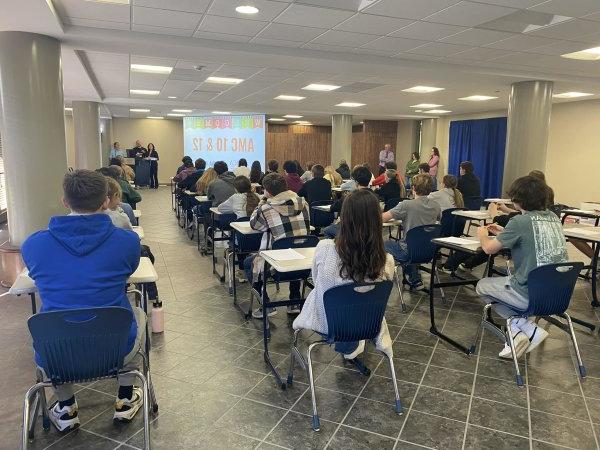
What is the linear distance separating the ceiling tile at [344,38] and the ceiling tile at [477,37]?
0.93m

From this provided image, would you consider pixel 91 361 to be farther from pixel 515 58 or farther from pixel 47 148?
pixel 515 58

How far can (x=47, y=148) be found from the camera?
4773mm

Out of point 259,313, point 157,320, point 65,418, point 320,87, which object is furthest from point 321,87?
point 65,418

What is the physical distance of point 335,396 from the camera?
9.07 feet

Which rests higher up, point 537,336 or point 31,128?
point 31,128

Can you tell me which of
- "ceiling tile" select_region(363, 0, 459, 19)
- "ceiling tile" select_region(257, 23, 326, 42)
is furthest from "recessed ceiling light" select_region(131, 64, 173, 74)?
"ceiling tile" select_region(363, 0, 459, 19)

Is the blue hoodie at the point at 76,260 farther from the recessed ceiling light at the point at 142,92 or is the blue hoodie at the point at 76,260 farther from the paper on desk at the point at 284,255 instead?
the recessed ceiling light at the point at 142,92

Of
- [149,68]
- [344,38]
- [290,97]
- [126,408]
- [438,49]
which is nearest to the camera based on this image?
[126,408]

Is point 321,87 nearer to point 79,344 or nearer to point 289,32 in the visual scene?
point 289,32

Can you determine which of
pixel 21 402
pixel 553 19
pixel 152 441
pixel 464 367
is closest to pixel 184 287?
pixel 21 402

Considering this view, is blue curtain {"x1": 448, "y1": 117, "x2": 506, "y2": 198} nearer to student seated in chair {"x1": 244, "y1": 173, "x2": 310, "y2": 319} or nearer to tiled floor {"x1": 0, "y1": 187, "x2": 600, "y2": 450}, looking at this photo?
tiled floor {"x1": 0, "y1": 187, "x2": 600, "y2": 450}

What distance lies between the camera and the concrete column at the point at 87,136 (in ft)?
36.7

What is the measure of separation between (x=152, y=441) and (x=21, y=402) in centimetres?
94

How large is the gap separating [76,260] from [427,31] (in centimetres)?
444
